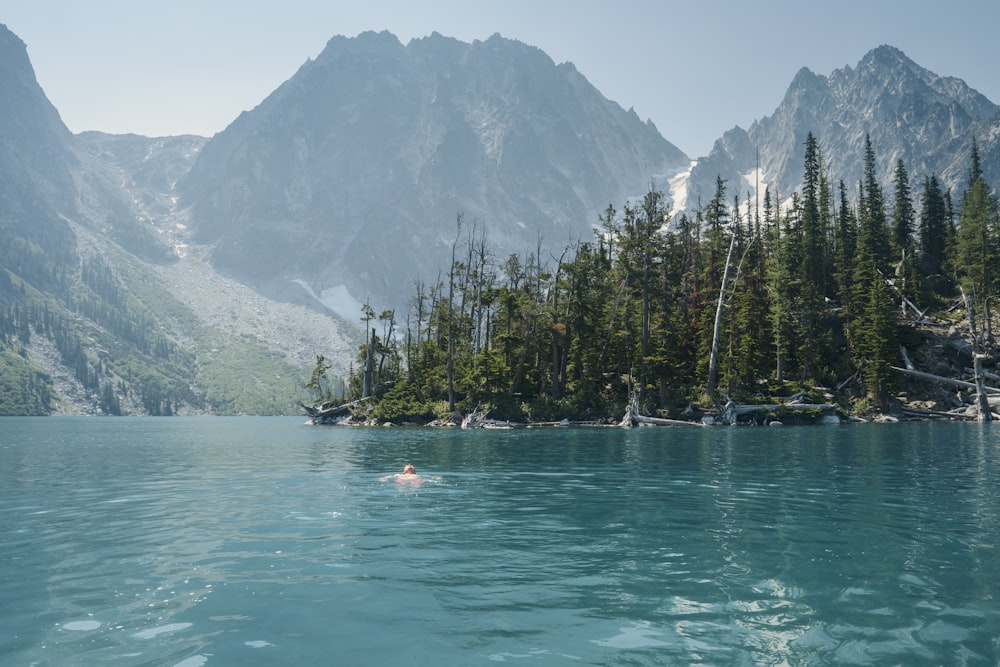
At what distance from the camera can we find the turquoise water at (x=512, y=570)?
7.86 metres

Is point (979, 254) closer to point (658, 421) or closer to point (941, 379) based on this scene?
point (941, 379)

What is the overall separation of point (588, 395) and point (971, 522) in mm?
56141

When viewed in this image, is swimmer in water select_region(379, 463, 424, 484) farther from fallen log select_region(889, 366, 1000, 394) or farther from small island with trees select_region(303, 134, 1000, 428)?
fallen log select_region(889, 366, 1000, 394)

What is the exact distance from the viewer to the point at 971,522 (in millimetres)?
15109

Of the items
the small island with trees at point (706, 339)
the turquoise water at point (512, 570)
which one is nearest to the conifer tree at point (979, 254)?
the small island with trees at point (706, 339)

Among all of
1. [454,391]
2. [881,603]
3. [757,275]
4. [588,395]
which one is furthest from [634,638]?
[757,275]

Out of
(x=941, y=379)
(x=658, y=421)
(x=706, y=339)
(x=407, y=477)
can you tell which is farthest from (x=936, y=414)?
(x=407, y=477)

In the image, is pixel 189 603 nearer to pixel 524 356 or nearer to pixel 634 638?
pixel 634 638

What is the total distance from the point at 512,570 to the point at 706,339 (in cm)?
6405

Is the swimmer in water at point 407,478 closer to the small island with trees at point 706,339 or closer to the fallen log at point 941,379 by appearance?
the small island with trees at point 706,339

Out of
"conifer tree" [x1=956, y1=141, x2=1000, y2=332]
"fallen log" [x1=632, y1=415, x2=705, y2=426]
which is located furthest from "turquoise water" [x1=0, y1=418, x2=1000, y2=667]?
"conifer tree" [x1=956, y1=141, x2=1000, y2=332]

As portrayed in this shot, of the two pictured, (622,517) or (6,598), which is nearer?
(6,598)

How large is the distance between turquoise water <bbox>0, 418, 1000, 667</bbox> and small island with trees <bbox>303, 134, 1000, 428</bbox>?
44.5 metres

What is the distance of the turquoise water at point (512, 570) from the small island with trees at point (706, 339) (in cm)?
4448
